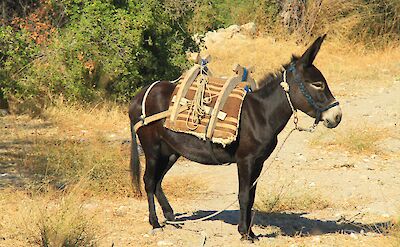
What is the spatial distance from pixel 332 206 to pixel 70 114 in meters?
5.71

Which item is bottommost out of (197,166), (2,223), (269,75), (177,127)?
(197,166)

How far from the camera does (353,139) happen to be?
1027 cm

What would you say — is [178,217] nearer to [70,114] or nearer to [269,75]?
[269,75]

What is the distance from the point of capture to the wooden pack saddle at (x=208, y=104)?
6215 mm

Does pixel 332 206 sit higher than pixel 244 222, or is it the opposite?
pixel 244 222

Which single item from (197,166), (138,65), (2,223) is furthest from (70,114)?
(2,223)

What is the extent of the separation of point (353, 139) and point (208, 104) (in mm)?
4515

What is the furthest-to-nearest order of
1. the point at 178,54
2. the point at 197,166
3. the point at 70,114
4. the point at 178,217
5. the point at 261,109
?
1. the point at 178,54
2. the point at 70,114
3. the point at 197,166
4. the point at 178,217
5. the point at 261,109

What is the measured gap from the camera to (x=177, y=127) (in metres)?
6.44

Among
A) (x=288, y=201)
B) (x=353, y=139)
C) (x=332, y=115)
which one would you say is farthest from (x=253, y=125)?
(x=353, y=139)

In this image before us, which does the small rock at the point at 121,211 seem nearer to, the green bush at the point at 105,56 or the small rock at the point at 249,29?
the green bush at the point at 105,56

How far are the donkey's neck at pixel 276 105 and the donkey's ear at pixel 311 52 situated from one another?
0.94ft

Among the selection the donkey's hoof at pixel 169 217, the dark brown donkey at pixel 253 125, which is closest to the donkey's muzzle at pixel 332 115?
the dark brown donkey at pixel 253 125

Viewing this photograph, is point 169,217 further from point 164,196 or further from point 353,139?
point 353,139
